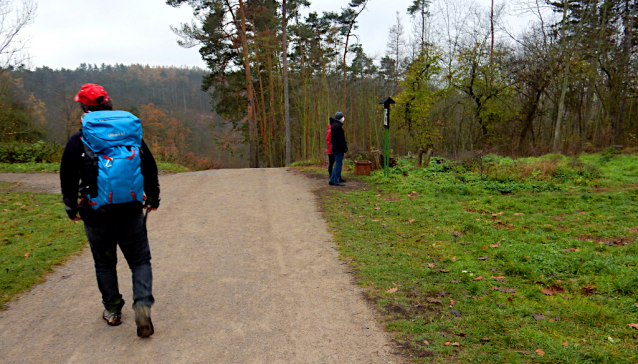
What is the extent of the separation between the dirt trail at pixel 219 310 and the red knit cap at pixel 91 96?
1.98 meters

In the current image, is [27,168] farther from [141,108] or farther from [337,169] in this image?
[141,108]

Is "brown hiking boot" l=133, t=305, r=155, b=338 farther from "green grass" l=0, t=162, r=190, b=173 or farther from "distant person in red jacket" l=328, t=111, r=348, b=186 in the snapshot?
"green grass" l=0, t=162, r=190, b=173

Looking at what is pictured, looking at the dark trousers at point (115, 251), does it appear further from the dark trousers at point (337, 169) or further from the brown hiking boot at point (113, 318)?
the dark trousers at point (337, 169)

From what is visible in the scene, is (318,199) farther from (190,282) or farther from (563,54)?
(563,54)

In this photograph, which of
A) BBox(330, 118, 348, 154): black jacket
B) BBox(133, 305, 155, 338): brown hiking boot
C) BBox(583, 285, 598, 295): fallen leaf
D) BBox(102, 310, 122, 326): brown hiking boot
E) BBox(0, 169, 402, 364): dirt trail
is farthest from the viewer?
BBox(330, 118, 348, 154): black jacket

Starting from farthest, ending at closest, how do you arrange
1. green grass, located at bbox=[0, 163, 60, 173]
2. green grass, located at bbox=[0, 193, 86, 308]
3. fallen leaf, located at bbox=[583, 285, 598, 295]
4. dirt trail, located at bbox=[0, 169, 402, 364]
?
green grass, located at bbox=[0, 163, 60, 173]
green grass, located at bbox=[0, 193, 86, 308]
fallen leaf, located at bbox=[583, 285, 598, 295]
dirt trail, located at bbox=[0, 169, 402, 364]

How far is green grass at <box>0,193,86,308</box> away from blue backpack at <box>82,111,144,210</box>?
216 cm

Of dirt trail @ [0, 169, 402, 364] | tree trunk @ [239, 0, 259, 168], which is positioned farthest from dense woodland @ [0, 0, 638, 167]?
dirt trail @ [0, 169, 402, 364]

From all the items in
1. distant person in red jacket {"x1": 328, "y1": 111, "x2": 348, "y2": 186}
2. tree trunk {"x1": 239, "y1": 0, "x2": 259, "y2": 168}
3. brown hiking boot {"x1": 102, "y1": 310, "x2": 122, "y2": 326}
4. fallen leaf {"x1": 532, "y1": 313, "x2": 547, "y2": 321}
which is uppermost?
tree trunk {"x1": 239, "y1": 0, "x2": 259, "y2": 168}

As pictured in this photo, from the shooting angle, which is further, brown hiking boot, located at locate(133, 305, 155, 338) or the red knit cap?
brown hiking boot, located at locate(133, 305, 155, 338)

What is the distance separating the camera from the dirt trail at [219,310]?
3.01m

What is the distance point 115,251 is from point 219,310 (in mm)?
1157

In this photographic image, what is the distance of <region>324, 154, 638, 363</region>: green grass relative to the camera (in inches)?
125

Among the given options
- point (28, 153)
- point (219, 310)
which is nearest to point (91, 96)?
point (219, 310)
